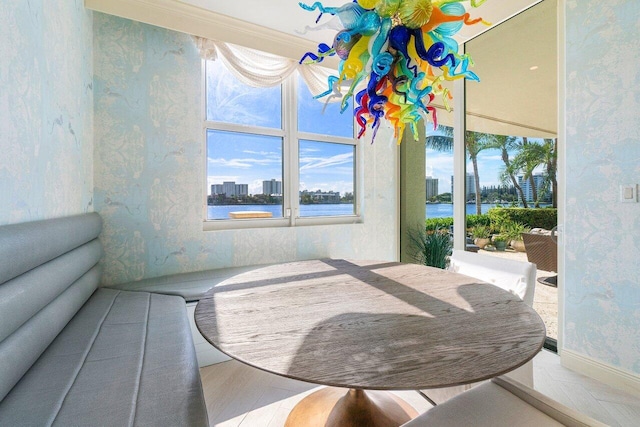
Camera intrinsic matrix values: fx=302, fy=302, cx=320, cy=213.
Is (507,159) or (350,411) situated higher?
(507,159)

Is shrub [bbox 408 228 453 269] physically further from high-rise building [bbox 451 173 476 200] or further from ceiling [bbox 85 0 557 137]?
ceiling [bbox 85 0 557 137]

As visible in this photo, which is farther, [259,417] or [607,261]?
[607,261]

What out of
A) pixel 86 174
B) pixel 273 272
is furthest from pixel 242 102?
pixel 273 272

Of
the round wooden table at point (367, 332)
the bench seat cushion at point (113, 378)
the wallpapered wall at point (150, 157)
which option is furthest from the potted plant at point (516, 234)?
the bench seat cushion at point (113, 378)

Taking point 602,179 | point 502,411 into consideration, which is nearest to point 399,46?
point 502,411

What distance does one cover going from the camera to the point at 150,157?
2387 millimetres

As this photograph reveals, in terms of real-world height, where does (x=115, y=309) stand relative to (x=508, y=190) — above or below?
below

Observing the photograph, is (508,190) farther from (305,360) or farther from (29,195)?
(29,195)

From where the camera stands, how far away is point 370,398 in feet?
5.01

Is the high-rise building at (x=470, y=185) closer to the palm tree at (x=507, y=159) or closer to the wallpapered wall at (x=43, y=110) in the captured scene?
the palm tree at (x=507, y=159)

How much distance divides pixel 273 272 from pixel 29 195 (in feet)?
3.56

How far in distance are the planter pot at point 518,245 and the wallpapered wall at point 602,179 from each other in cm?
39

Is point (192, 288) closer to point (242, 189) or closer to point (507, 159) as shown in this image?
point (242, 189)

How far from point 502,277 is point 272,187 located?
7.08 ft
